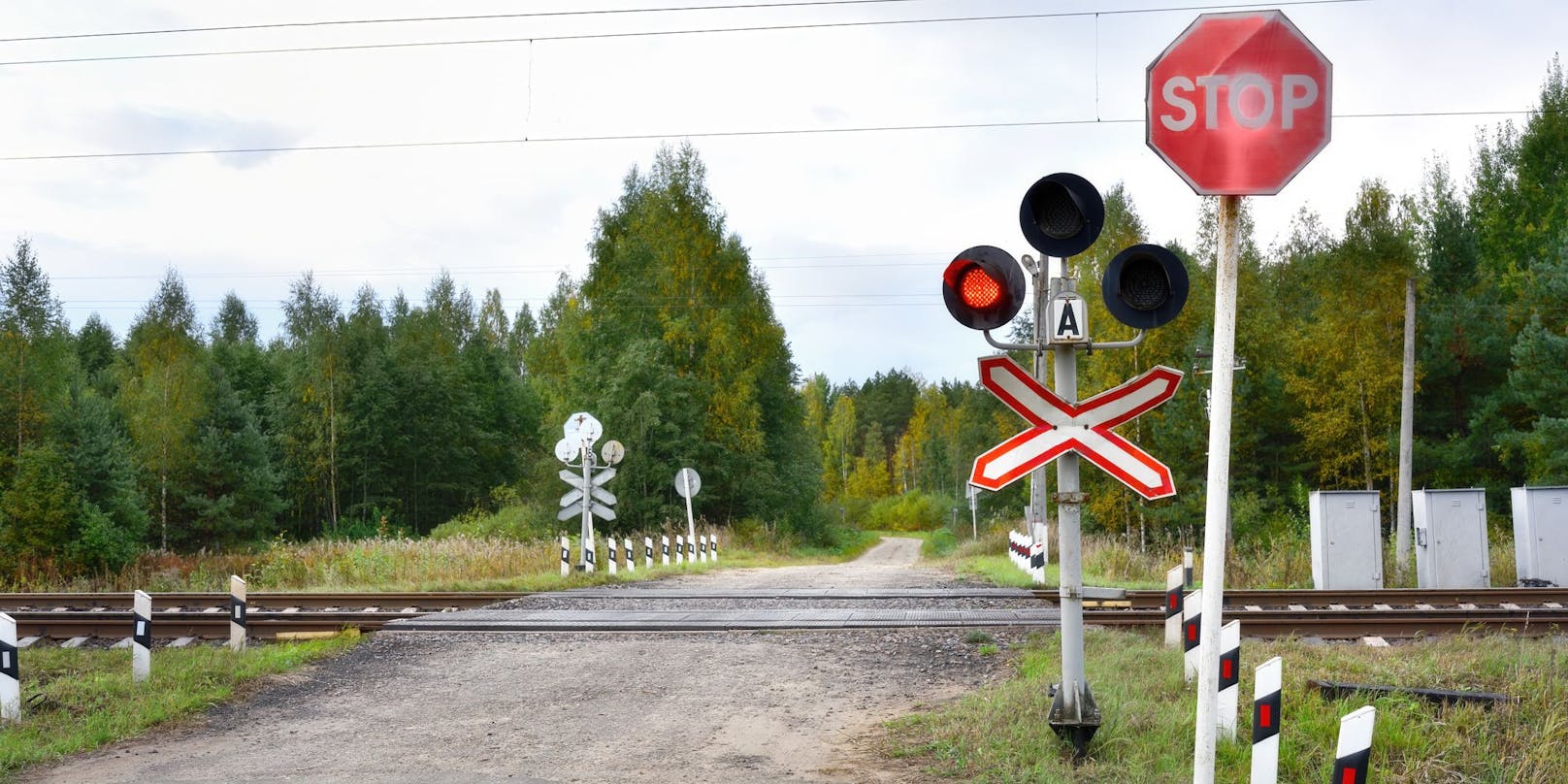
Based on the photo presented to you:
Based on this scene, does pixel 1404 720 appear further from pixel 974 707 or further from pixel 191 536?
pixel 191 536

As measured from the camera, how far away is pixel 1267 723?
5375 mm

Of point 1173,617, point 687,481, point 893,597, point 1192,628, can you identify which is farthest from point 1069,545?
point 687,481

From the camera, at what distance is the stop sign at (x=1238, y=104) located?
4332mm

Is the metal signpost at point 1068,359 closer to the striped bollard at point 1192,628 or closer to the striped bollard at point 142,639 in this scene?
the striped bollard at point 1192,628

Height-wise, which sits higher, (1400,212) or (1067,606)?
(1400,212)

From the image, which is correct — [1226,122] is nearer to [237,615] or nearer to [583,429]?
[237,615]

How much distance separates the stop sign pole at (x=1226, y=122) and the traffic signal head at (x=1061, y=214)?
1.35 metres

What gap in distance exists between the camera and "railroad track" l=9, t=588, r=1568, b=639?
11609 millimetres

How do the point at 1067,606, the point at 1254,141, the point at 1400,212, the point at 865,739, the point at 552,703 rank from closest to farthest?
the point at 1254,141 < the point at 1067,606 < the point at 865,739 < the point at 552,703 < the point at 1400,212

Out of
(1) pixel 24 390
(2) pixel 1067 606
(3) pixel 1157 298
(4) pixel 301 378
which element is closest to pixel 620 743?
(2) pixel 1067 606

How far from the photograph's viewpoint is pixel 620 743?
7578 mm

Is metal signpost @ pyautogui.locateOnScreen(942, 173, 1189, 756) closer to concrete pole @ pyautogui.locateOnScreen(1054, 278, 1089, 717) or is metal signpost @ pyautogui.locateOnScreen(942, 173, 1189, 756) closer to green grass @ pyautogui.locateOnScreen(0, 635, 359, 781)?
concrete pole @ pyautogui.locateOnScreen(1054, 278, 1089, 717)

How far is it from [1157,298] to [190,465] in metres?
48.3

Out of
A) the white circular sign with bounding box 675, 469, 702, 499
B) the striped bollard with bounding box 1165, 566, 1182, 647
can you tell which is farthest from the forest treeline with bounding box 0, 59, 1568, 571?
the striped bollard with bounding box 1165, 566, 1182, 647
